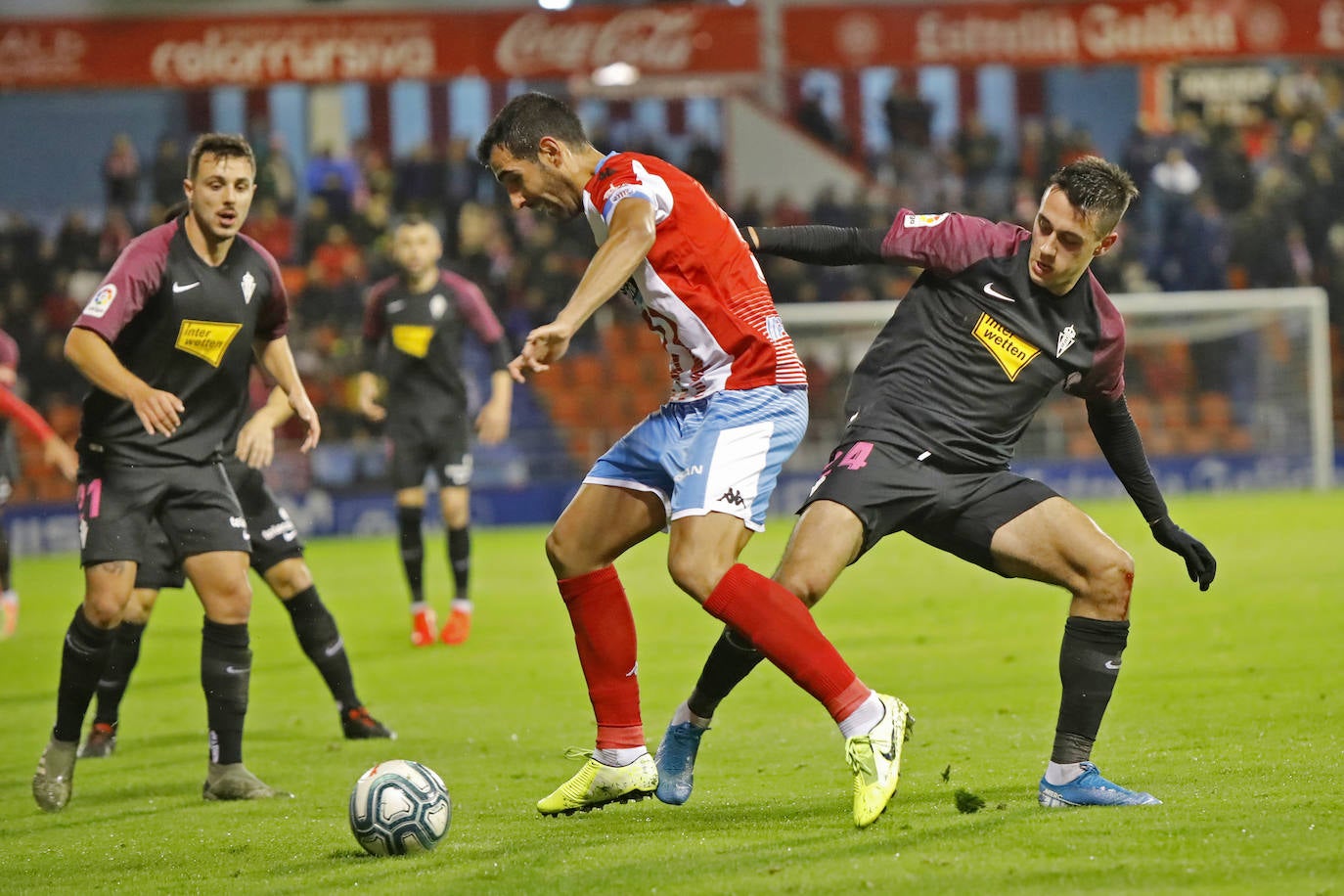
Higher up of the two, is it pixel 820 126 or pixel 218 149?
pixel 218 149

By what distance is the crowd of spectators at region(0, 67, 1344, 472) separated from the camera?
21.2 m

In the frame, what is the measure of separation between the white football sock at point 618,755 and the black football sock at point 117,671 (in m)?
2.91

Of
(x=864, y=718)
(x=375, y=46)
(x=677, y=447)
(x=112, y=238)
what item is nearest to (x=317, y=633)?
(x=677, y=447)

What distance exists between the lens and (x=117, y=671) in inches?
300

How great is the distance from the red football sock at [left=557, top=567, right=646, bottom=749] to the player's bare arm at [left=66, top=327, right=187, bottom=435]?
154cm

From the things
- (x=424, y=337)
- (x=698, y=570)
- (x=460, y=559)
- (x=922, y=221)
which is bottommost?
(x=460, y=559)

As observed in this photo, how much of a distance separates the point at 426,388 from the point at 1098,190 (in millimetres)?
7132

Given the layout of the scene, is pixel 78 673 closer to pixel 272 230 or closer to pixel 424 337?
pixel 424 337

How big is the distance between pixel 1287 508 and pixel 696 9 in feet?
33.3

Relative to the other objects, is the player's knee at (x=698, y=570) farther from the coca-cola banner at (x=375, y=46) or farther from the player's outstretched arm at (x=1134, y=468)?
the coca-cola banner at (x=375, y=46)

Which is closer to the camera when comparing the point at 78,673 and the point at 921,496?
the point at 921,496

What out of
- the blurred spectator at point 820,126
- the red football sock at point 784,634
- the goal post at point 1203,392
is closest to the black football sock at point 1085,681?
the red football sock at point 784,634

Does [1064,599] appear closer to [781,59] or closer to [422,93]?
[781,59]

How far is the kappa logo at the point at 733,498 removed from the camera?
17.0ft
